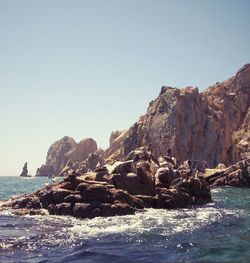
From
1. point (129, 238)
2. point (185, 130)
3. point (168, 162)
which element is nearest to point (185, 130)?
point (185, 130)

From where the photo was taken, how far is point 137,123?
483ft

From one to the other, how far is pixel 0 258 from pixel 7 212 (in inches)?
782

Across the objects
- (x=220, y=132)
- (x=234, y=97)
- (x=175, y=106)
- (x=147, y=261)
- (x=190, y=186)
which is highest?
(x=234, y=97)

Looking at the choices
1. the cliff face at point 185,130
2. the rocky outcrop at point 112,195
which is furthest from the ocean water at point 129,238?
the cliff face at point 185,130

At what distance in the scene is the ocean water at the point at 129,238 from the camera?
2075 centimetres

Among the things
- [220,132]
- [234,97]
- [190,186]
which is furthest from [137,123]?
[190,186]

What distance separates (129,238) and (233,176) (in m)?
65.1

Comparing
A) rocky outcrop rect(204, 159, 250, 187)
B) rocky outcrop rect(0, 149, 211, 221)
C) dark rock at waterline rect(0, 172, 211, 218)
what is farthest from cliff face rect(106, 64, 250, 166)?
dark rock at waterline rect(0, 172, 211, 218)

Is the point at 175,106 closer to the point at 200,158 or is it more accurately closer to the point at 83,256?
the point at 200,158

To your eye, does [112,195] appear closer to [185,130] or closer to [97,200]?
[97,200]

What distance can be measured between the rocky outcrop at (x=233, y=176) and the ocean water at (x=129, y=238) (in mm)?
49890

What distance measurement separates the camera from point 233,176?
280ft

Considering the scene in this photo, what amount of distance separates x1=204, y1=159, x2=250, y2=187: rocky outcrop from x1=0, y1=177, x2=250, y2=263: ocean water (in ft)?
164

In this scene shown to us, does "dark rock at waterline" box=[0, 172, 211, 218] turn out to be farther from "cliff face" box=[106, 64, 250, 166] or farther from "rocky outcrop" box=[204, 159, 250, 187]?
"cliff face" box=[106, 64, 250, 166]
